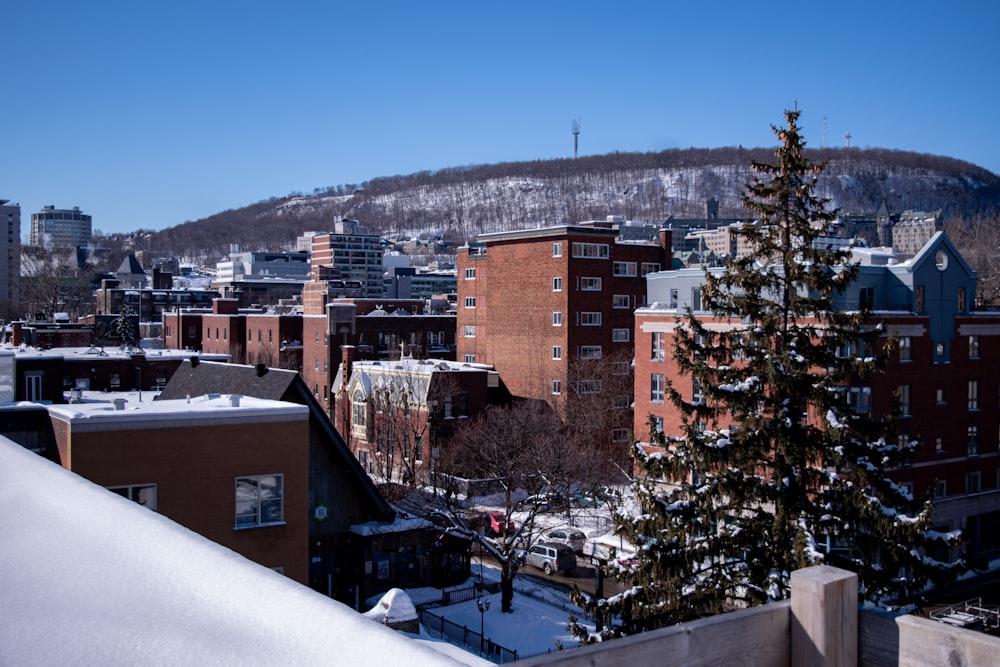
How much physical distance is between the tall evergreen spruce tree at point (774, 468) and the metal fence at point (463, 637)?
10.1 m

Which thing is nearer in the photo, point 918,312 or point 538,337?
point 918,312

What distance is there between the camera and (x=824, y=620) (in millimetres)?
2830

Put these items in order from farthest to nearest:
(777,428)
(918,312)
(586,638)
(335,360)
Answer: (335,360), (918,312), (777,428), (586,638)

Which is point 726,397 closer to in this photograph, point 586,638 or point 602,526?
point 586,638

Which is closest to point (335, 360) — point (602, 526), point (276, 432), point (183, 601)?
point (602, 526)

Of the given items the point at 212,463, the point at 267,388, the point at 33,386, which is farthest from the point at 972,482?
the point at 33,386

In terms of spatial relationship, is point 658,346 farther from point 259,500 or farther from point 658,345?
point 259,500

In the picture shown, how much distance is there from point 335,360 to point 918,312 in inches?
1687

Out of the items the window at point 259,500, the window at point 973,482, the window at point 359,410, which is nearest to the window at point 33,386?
the window at point 359,410

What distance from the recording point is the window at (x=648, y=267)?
6128 centimetres

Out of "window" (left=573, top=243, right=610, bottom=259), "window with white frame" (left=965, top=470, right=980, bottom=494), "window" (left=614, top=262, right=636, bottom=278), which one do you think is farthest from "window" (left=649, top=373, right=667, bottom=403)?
"window with white frame" (left=965, top=470, right=980, bottom=494)

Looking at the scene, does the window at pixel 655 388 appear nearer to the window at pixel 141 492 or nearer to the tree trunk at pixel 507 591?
the tree trunk at pixel 507 591

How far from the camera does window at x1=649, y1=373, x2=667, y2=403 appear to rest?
1854 inches

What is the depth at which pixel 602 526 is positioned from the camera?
144ft
